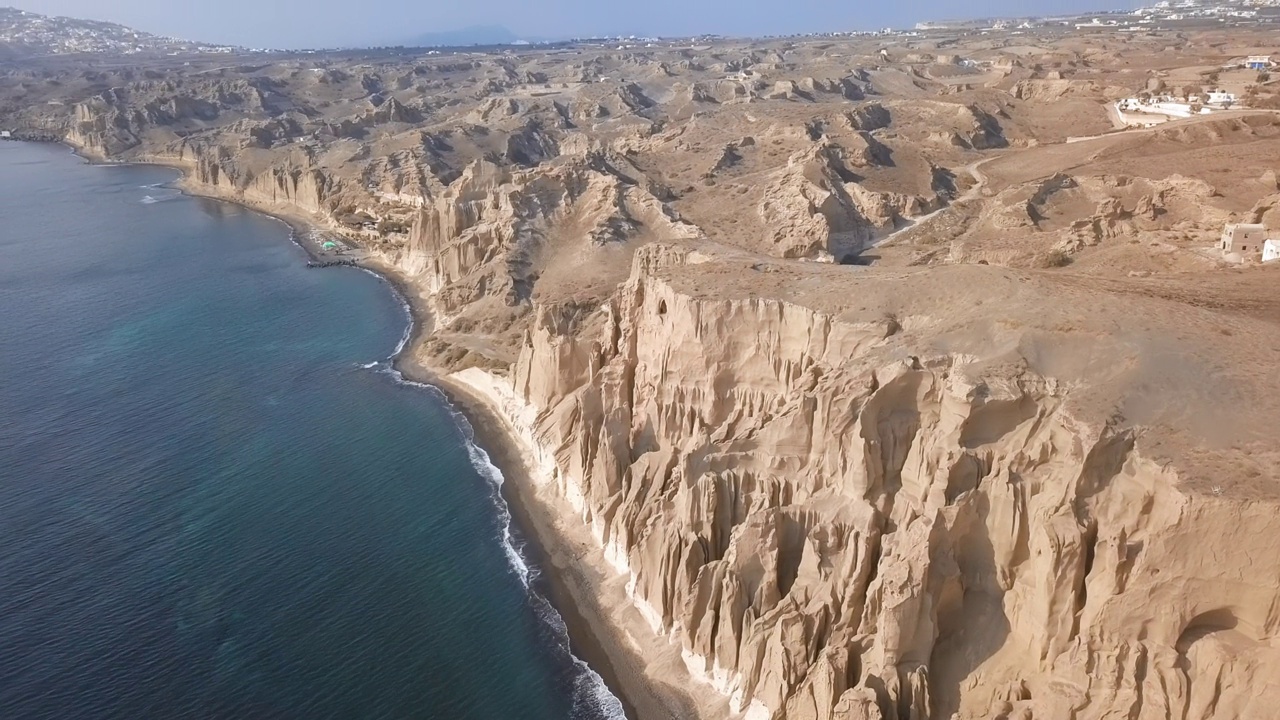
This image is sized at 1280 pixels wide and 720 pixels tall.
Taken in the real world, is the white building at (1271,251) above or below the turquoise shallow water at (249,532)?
above

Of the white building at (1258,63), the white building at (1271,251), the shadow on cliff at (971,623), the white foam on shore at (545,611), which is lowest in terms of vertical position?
the white foam on shore at (545,611)

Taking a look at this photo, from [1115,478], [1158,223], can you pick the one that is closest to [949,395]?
[1115,478]

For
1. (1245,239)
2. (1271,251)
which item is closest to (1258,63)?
(1245,239)

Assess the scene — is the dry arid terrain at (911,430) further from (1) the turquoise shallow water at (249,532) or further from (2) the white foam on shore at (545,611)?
(1) the turquoise shallow water at (249,532)

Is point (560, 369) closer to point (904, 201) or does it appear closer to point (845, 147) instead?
point (904, 201)

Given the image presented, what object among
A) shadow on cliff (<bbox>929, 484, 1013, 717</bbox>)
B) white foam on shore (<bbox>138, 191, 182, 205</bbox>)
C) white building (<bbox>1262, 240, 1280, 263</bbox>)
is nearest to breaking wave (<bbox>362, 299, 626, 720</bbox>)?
shadow on cliff (<bbox>929, 484, 1013, 717</bbox>)

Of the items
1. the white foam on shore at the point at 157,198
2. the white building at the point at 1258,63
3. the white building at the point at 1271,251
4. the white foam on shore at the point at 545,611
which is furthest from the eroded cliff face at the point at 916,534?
the white foam on shore at the point at 157,198
